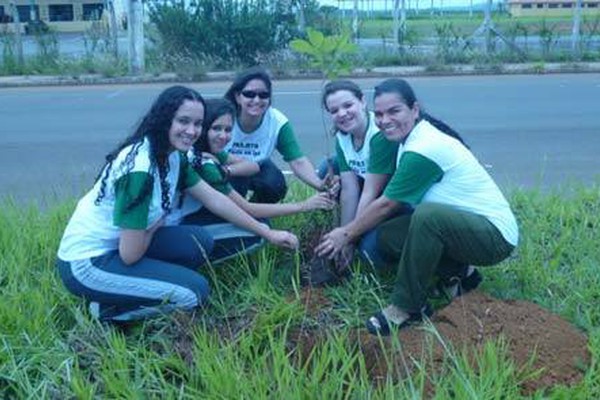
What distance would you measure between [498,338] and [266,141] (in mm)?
2216

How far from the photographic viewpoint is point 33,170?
8.65m

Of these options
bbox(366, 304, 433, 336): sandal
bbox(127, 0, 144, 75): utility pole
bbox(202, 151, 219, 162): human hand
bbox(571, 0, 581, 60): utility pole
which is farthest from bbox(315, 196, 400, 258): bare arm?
bbox(571, 0, 581, 60): utility pole

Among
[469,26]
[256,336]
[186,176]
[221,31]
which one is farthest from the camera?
[469,26]

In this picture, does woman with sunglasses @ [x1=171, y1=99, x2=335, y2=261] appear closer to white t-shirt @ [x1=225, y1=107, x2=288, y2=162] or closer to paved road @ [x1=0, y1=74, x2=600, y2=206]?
white t-shirt @ [x1=225, y1=107, x2=288, y2=162]

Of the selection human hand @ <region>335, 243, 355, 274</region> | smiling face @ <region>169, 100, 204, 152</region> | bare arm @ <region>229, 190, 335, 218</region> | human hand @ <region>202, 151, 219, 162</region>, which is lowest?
human hand @ <region>335, 243, 355, 274</region>

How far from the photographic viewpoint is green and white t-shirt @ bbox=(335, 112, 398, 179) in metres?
4.26

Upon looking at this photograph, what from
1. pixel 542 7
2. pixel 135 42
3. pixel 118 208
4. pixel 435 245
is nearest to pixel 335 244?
pixel 435 245

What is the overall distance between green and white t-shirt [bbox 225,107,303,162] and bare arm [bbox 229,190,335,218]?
62cm

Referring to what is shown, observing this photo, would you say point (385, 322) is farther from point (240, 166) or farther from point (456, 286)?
point (240, 166)

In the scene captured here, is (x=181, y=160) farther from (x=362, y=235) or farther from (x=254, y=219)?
(x=362, y=235)

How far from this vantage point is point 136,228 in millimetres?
3609

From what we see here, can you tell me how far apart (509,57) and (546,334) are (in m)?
16.9

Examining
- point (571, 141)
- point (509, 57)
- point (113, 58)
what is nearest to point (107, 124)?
point (571, 141)

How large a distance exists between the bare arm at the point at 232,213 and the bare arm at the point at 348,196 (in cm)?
41
